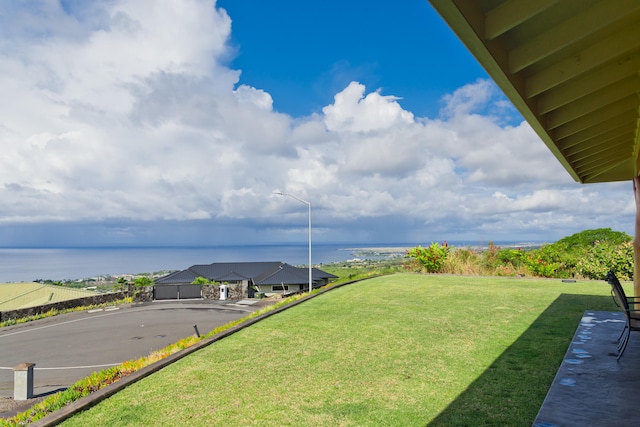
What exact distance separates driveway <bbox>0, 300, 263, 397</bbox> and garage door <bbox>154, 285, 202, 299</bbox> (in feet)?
11.2

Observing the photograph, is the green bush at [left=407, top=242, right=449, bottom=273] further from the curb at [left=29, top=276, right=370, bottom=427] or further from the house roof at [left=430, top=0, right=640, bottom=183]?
the house roof at [left=430, top=0, right=640, bottom=183]

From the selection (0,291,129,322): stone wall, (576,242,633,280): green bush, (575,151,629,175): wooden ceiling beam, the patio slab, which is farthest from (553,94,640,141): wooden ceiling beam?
(0,291,129,322): stone wall

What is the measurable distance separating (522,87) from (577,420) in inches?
116

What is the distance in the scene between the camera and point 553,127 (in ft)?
15.8

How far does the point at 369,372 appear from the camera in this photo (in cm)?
512

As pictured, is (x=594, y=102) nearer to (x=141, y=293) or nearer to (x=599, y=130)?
(x=599, y=130)

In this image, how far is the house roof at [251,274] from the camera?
125 ft

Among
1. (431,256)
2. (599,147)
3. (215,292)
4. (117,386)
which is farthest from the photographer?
(215,292)

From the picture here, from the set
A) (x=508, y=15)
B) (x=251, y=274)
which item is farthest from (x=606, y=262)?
(x=251, y=274)

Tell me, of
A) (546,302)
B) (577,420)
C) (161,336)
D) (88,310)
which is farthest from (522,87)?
(88,310)

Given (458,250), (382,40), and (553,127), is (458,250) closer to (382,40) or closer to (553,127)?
(382,40)

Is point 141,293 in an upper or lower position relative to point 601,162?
lower

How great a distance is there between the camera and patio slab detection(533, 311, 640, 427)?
10.8 ft

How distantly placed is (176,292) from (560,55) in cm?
2541
